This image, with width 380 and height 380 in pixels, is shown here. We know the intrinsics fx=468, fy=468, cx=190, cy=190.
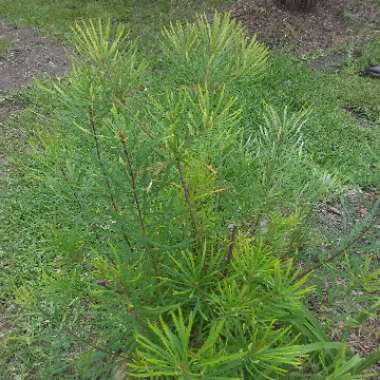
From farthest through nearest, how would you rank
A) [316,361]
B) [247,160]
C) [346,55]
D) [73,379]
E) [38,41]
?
[38,41] → [346,55] → [73,379] → [316,361] → [247,160]

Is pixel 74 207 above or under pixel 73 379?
above

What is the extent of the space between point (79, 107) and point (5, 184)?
9.26 feet

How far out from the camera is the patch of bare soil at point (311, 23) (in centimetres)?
600

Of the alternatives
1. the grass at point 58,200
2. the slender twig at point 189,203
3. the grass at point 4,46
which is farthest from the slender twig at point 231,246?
the grass at point 4,46

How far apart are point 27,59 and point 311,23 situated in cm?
377

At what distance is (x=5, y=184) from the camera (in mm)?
3592

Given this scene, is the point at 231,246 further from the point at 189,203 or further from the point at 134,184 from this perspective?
the point at 134,184

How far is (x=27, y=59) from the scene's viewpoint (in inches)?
233

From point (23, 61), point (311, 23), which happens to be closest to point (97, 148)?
point (23, 61)

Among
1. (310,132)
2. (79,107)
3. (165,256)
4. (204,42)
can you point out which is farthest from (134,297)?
(310,132)

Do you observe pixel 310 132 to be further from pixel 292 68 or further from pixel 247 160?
pixel 247 160

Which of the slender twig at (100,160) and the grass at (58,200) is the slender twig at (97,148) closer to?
the slender twig at (100,160)

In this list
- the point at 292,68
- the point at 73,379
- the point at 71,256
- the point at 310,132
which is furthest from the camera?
the point at 292,68

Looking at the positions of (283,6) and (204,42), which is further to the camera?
(283,6)
